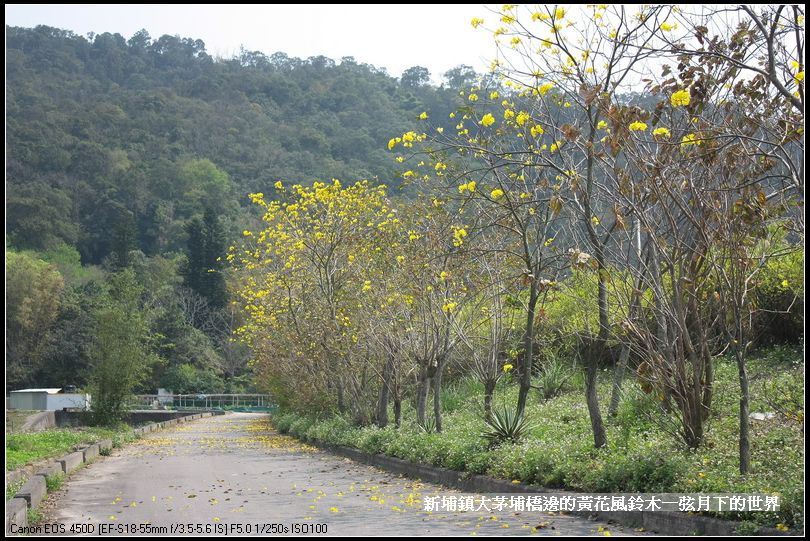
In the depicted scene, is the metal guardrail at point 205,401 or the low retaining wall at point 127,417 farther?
the metal guardrail at point 205,401

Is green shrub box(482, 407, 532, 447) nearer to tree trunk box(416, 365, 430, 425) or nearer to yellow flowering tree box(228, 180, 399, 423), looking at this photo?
tree trunk box(416, 365, 430, 425)

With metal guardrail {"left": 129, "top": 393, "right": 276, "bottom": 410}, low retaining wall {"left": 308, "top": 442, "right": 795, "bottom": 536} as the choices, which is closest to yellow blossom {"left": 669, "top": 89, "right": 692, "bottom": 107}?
low retaining wall {"left": 308, "top": 442, "right": 795, "bottom": 536}

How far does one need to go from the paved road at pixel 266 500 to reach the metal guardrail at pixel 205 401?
A: 139ft

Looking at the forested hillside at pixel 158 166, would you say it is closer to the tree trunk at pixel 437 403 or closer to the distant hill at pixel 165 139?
the distant hill at pixel 165 139

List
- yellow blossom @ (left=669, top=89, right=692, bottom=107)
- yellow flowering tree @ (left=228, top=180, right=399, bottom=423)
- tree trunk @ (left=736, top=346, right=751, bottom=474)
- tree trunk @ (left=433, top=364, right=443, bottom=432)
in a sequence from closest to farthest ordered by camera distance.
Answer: yellow blossom @ (left=669, top=89, right=692, bottom=107) < tree trunk @ (left=736, top=346, right=751, bottom=474) < tree trunk @ (left=433, top=364, right=443, bottom=432) < yellow flowering tree @ (left=228, top=180, right=399, bottom=423)

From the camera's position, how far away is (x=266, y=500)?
11508mm

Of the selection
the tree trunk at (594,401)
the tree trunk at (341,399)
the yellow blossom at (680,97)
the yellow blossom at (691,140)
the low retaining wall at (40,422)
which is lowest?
the low retaining wall at (40,422)

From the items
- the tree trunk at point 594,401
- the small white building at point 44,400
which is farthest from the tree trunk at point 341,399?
the small white building at point 44,400

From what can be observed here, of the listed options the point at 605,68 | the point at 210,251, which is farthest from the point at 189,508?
the point at 210,251

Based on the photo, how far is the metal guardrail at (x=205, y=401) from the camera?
61031mm

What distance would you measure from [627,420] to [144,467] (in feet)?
30.2

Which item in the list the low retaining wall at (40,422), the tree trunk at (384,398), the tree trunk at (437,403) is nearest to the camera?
the tree trunk at (437,403)

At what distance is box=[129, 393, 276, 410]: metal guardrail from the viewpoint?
200ft

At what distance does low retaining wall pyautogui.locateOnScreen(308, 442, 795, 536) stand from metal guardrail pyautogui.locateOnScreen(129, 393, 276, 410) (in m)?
44.9
